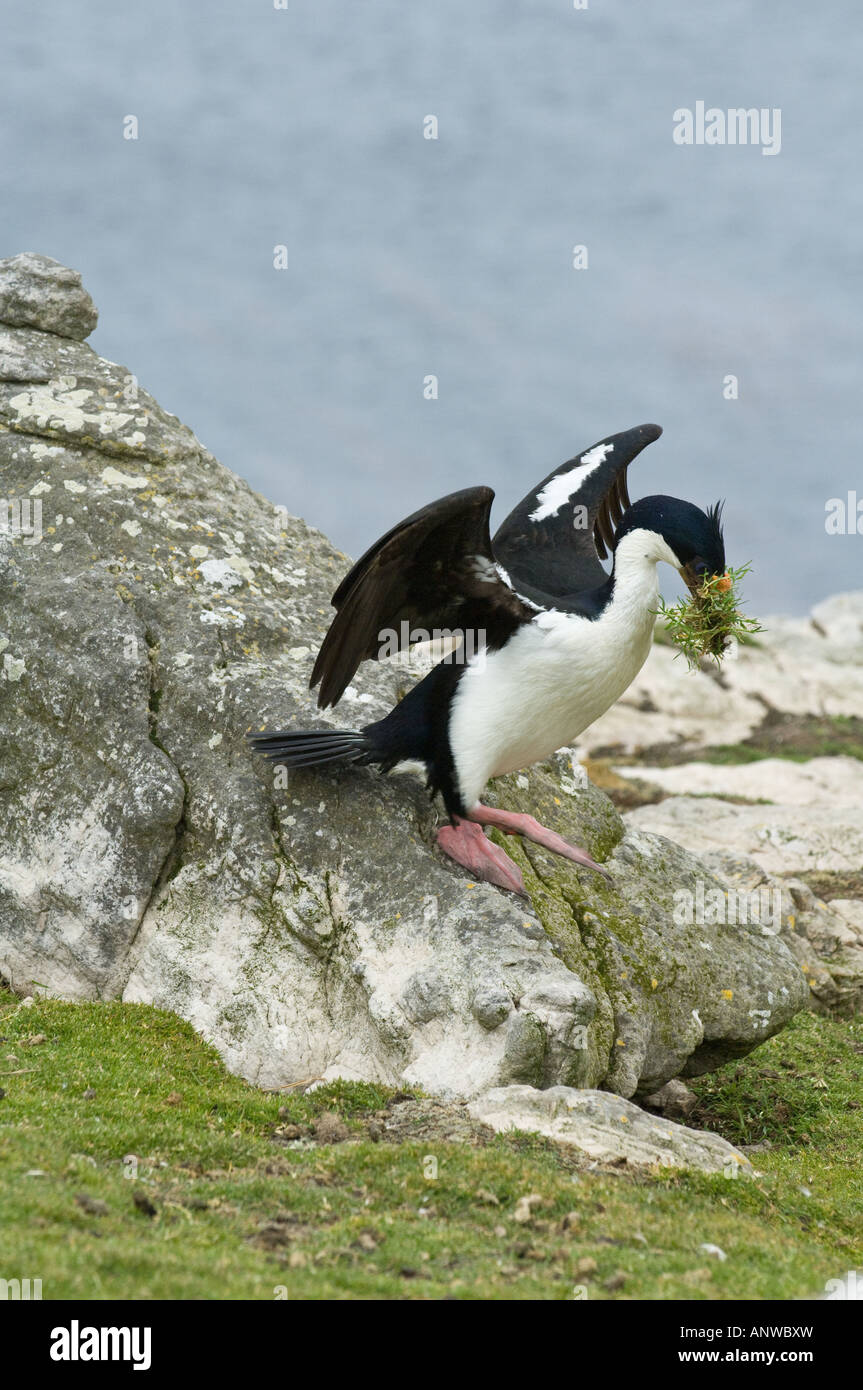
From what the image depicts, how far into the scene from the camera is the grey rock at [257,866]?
9055 mm

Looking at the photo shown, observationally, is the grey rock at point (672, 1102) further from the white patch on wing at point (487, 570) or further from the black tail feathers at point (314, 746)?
the white patch on wing at point (487, 570)

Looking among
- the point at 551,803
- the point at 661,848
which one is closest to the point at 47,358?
the point at 551,803

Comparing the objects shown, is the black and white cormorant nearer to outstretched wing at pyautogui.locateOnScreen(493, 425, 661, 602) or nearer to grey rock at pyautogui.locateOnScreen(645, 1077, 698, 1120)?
outstretched wing at pyautogui.locateOnScreen(493, 425, 661, 602)

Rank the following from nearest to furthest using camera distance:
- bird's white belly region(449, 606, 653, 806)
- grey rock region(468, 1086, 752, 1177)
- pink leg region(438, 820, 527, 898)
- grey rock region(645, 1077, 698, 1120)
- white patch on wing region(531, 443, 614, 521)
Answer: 1. grey rock region(468, 1086, 752, 1177)
2. bird's white belly region(449, 606, 653, 806)
3. pink leg region(438, 820, 527, 898)
4. grey rock region(645, 1077, 698, 1120)
5. white patch on wing region(531, 443, 614, 521)

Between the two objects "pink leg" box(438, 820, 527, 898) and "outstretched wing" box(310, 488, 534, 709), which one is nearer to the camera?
"outstretched wing" box(310, 488, 534, 709)

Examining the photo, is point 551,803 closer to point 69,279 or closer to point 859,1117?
point 859,1117

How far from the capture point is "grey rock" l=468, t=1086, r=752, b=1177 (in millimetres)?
7590

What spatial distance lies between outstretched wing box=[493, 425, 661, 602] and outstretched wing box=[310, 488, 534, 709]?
121 centimetres

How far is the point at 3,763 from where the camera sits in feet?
34.2

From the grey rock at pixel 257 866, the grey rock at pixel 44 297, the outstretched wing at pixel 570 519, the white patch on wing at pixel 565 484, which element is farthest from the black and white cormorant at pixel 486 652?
the grey rock at pixel 44 297

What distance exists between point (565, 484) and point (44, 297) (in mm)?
5545

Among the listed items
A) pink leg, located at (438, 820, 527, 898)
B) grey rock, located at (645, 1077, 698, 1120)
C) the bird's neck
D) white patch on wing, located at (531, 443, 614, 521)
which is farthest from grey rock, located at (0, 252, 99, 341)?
grey rock, located at (645, 1077, 698, 1120)

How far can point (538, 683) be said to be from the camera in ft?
29.6

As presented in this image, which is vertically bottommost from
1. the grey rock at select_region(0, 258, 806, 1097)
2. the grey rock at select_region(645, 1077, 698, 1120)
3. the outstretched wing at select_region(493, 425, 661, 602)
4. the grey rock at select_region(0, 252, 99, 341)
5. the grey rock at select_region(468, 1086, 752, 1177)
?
the grey rock at select_region(645, 1077, 698, 1120)
